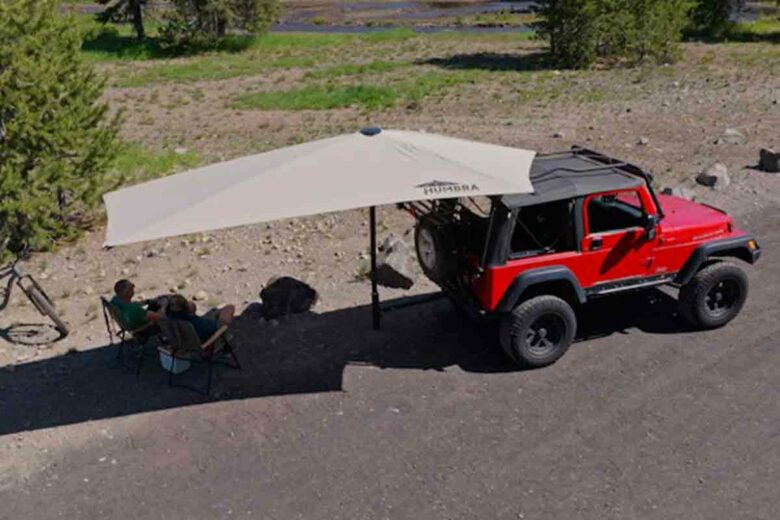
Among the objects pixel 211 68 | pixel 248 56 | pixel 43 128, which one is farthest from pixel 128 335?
pixel 248 56

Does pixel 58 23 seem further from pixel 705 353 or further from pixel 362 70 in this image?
pixel 362 70

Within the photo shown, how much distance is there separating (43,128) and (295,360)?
6196mm

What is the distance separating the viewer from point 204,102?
27438mm

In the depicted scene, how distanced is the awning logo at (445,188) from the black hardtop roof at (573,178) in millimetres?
498

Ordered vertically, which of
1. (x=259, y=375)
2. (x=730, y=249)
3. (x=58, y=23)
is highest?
(x=58, y=23)

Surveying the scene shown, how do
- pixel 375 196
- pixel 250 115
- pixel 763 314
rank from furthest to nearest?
pixel 250 115 < pixel 763 314 < pixel 375 196

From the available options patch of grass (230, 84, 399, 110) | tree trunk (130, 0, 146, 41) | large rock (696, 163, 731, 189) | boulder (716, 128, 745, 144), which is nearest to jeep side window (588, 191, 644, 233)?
large rock (696, 163, 731, 189)

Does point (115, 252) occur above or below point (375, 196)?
below

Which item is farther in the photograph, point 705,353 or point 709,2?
point 709,2

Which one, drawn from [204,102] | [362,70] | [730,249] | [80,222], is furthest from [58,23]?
[362,70]

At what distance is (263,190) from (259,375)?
2.24 metres

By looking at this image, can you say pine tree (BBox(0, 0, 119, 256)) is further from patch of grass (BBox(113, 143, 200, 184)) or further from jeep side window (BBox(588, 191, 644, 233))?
jeep side window (BBox(588, 191, 644, 233))

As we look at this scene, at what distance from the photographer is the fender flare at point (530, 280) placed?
849 cm

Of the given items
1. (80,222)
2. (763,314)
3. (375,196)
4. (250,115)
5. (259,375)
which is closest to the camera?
(375,196)
